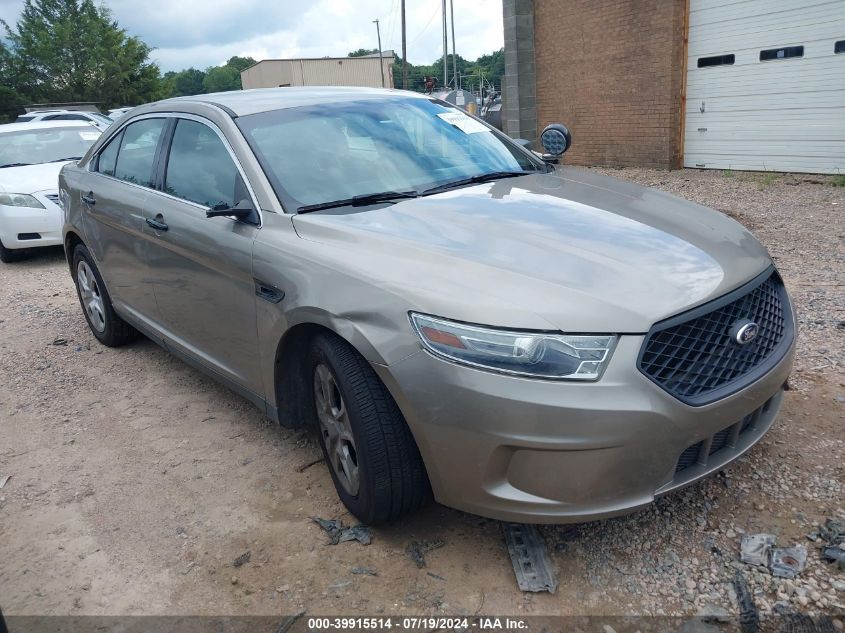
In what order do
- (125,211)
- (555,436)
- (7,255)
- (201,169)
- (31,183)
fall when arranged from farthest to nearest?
(7,255)
(31,183)
(125,211)
(201,169)
(555,436)

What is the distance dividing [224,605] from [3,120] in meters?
42.5

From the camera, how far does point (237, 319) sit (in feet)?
10.7

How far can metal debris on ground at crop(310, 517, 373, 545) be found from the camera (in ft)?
9.29

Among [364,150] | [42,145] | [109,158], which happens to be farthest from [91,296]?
[42,145]

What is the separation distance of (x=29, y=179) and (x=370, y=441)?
24.8 feet

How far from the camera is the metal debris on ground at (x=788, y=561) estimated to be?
2.42 meters

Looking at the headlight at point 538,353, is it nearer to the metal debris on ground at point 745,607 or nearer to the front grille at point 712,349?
the front grille at point 712,349

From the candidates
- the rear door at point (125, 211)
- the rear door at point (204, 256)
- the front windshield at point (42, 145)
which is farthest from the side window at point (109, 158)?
the front windshield at point (42, 145)

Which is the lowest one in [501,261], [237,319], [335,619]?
[335,619]

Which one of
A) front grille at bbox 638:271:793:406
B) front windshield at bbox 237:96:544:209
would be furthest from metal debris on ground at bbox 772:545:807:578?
front windshield at bbox 237:96:544:209

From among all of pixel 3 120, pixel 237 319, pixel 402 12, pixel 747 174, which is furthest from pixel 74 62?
pixel 237 319

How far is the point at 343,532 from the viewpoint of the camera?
2.88m

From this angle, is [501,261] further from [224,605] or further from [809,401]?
[809,401]

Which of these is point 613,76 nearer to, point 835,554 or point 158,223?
point 158,223
